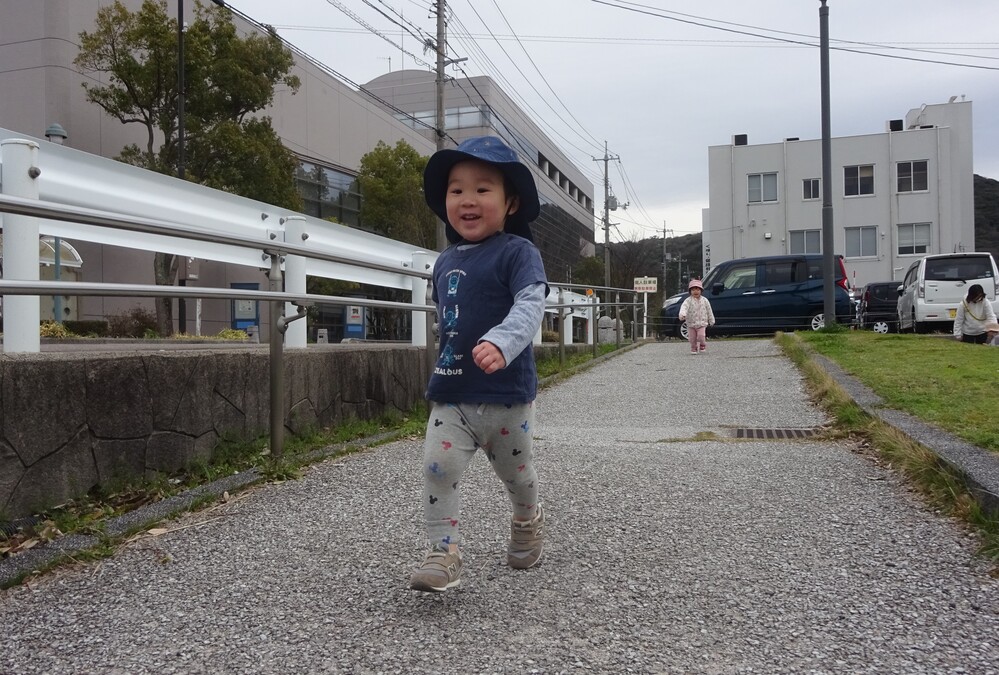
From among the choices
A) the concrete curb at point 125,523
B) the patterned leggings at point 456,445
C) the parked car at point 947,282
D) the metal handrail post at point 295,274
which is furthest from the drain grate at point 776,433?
the parked car at point 947,282

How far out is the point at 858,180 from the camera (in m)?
35.8

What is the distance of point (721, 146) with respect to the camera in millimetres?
36719

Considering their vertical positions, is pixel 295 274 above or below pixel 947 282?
below

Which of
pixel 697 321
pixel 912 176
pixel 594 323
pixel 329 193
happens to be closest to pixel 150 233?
pixel 594 323

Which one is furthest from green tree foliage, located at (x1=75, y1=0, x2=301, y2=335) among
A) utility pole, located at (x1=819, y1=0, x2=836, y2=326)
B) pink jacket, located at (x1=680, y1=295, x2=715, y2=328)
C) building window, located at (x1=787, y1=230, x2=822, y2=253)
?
building window, located at (x1=787, y1=230, x2=822, y2=253)

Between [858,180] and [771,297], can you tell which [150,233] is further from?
[858,180]

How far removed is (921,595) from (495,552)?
4.27 ft

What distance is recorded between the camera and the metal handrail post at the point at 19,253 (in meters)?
3.16

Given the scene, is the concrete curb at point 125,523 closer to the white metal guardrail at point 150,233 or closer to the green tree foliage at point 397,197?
the white metal guardrail at point 150,233

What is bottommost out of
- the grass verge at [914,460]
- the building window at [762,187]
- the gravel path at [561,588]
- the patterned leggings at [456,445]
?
the gravel path at [561,588]

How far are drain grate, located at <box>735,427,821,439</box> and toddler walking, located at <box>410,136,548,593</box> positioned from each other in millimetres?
2944

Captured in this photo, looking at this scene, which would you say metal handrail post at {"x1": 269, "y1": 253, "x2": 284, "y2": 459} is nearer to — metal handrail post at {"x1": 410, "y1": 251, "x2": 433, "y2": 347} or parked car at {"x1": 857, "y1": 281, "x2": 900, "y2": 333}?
metal handrail post at {"x1": 410, "y1": 251, "x2": 433, "y2": 347}

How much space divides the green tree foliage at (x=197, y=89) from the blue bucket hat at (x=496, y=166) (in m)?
17.2

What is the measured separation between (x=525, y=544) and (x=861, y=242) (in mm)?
37219
